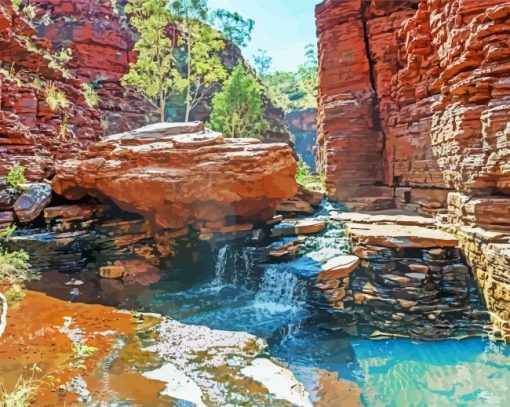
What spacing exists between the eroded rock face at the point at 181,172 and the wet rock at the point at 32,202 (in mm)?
307

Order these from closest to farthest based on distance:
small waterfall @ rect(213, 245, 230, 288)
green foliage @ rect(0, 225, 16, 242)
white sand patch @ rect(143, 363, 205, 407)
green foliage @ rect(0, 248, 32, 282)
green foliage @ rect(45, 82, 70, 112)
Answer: white sand patch @ rect(143, 363, 205, 407) → green foliage @ rect(0, 248, 32, 282) → green foliage @ rect(0, 225, 16, 242) → small waterfall @ rect(213, 245, 230, 288) → green foliage @ rect(45, 82, 70, 112)

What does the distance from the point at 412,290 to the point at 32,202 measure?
28.1 feet

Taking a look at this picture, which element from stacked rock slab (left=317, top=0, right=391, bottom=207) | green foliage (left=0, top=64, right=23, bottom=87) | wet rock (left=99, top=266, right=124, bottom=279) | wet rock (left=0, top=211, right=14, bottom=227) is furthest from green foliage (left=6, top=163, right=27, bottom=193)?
stacked rock slab (left=317, top=0, right=391, bottom=207)

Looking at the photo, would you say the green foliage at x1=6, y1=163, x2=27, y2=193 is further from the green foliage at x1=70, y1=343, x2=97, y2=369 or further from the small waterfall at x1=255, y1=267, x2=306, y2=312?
the small waterfall at x1=255, y1=267, x2=306, y2=312

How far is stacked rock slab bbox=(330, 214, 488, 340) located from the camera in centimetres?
710

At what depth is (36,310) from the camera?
19.3ft

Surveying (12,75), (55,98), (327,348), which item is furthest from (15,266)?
(55,98)

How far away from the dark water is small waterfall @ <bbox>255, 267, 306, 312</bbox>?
2 cm

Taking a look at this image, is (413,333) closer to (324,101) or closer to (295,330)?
(295,330)

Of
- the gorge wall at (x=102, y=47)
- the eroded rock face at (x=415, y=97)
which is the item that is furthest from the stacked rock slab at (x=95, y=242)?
the gorge wall at (x=102, y=47)

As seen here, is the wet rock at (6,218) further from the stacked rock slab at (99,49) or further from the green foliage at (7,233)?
the stacked rock slab at (99,49)

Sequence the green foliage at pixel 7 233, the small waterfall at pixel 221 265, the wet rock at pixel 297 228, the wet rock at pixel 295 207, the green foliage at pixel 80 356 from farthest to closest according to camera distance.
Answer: the wet rock at pixel 295 207, the wet rock at pixel 297 228, the small waterfall at pixel 221 265, the green foliage at pixel 7 233, the green foliage at pixel 80 356

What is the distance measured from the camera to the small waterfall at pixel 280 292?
25.5 feet

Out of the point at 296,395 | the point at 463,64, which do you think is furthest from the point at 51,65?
the point at 296,395
